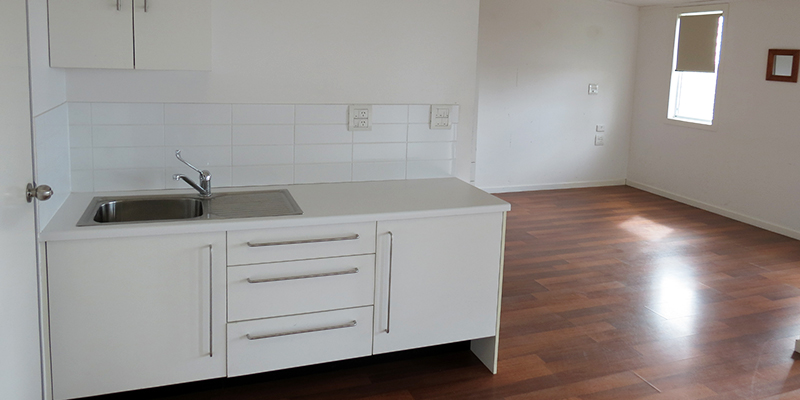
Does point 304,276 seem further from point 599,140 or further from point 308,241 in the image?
point 599,140

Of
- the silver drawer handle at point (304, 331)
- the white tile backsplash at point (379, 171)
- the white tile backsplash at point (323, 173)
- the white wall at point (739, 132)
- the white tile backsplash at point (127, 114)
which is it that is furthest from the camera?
the white wall at point (739, 132)

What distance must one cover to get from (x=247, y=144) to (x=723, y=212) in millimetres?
5087

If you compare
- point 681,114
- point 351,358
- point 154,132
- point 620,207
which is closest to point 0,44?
point 154,132

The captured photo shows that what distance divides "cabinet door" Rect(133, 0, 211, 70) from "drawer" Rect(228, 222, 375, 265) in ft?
2.39

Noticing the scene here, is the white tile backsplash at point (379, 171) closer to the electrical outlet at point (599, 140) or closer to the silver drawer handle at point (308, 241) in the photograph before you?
the silver drawer handle at point (308, 241)

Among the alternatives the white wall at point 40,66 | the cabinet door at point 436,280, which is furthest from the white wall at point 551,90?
the white wall at point 40,66

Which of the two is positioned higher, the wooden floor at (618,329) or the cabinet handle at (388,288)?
the cabinet handle at (388,288)

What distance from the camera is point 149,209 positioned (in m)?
2.78

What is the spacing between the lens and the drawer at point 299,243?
2.43 m

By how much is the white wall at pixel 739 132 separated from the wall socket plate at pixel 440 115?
3846 mm

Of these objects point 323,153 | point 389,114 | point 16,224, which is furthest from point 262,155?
point 16,224

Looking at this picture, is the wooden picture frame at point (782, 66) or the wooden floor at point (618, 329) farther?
the wooden picture frame at point (782, 66)

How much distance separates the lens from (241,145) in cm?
299

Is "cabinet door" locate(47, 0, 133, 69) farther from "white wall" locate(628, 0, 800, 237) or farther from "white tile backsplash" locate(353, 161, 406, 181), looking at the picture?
"white wall" locate(628, 0, 800, 237)
